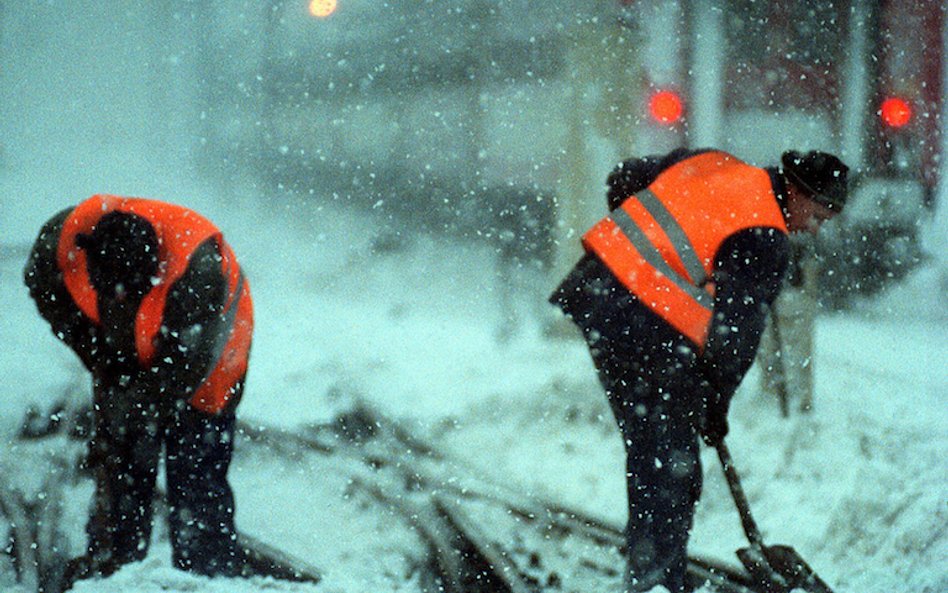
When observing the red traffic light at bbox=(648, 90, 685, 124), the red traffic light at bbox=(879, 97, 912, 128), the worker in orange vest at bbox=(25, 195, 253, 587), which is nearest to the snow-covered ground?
the worker in orange vest at bbox=(25, 195, 253, 587)

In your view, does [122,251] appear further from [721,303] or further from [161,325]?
[721,303]

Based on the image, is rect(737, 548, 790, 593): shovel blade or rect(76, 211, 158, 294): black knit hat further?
rect(737, 548, 790, 593): shovel blade

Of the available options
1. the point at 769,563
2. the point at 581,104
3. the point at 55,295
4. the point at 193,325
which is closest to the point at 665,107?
the point at 581,104

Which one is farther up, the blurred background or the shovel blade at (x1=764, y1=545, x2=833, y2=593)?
the blurred background

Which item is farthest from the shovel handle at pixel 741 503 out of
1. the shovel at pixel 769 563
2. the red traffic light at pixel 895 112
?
the red traffic light at pixel 895 112

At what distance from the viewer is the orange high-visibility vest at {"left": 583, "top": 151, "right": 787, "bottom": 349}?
272cm

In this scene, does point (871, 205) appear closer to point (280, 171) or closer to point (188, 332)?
point (188, 332)

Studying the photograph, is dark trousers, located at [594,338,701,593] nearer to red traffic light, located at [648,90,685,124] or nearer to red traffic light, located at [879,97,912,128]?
red traffic light, located at [648,90,685,124]

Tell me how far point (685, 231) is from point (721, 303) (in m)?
0.26

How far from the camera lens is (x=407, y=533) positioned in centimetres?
383

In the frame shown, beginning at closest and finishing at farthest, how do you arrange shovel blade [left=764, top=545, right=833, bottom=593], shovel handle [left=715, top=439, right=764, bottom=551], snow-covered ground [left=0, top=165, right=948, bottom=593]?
shovel blade [left=764, top=545, right=833, bottom=593], shovel handle [left=715, top=439, right=764, bottom=551], snow-covered ground [left=0, top=165, right=948, bottom=593]

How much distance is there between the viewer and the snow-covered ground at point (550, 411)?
3.59 meters

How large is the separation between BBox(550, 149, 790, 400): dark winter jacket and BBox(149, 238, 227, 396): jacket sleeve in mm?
1090

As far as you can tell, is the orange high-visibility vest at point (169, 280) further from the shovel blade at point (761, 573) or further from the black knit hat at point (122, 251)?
the shovel blade at point (761, 573)
